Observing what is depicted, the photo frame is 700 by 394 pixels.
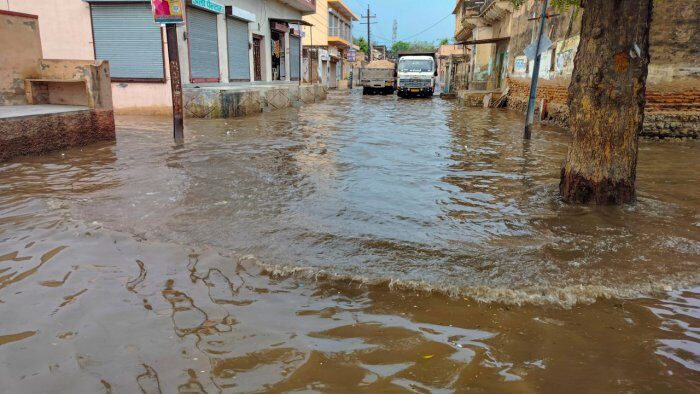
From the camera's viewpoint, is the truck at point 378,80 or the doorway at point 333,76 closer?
the truck at point 378,80

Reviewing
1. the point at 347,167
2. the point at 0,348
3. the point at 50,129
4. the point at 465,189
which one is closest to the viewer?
the point at 0,348

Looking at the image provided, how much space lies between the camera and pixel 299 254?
12.5ft

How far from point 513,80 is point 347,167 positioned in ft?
52.2

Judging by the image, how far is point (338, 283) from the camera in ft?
10.9

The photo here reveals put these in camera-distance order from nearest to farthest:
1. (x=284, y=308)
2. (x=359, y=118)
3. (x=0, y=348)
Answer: (x=0, y=348) < (x=284, y=308) < (x=359, y=118)

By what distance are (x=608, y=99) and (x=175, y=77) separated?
23.5 ft

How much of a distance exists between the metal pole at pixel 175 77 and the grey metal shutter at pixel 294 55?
18.6m

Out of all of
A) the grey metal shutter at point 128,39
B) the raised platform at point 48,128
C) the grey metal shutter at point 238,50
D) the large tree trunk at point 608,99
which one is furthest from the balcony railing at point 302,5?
the large tree trunk at point 608,99

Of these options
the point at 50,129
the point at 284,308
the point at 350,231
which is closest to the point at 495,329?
the point at 284,308

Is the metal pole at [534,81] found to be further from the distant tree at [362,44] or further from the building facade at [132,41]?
the distant tree at [362,44]

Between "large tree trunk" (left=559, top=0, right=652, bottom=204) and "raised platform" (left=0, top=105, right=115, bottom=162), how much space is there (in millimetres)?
7506

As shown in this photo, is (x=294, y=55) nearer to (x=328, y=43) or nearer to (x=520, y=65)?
(x=520, y=65)

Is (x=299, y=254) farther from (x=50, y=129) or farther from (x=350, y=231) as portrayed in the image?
(x=50, y=129)

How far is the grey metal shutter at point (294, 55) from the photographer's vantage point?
2711 centimetres
